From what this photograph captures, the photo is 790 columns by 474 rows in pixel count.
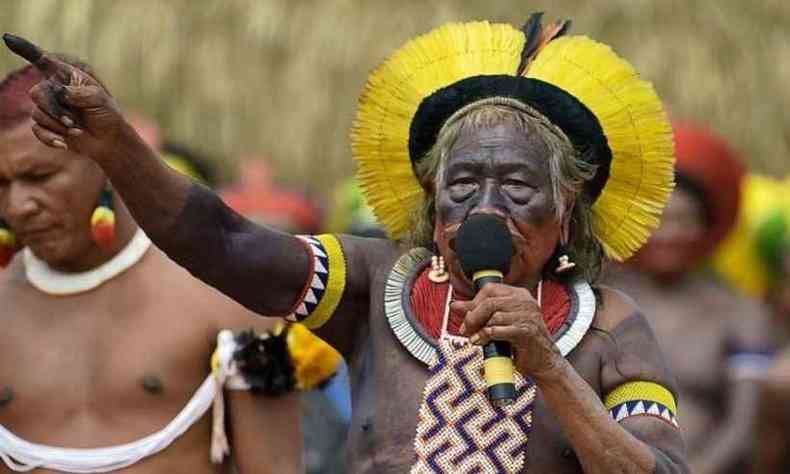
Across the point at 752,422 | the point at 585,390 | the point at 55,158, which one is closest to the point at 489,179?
the point at 585,390

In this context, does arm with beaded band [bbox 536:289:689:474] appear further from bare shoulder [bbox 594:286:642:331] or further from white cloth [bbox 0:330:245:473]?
white cloth [bbox 0:330:245:473]

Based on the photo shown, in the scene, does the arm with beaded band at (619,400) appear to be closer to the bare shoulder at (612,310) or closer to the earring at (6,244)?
the bare shoulder at (612,310)

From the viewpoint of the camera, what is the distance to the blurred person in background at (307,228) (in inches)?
343

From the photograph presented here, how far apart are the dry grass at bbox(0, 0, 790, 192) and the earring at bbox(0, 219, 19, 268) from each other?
20.0 feet

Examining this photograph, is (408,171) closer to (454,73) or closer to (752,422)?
(454,73)

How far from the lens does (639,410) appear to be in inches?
218

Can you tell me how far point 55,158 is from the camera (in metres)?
6.37

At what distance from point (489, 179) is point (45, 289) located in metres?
1.62

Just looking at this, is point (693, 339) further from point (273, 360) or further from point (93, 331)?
point (93, 331)

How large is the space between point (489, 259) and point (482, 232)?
8cm

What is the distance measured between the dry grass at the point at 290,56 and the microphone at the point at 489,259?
7468 mm

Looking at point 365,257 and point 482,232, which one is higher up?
point 482,232

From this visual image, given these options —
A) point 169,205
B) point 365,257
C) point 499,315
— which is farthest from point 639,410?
point 169,205

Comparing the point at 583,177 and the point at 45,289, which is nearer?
the point at 583,177
